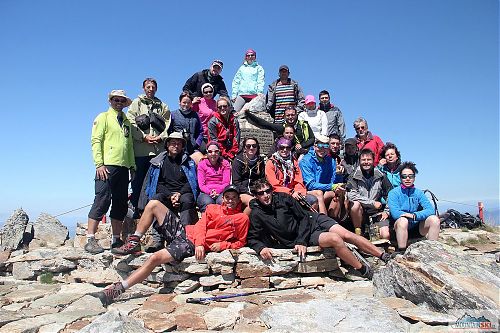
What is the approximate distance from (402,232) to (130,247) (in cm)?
544

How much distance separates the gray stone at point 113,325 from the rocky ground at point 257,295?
1 cm

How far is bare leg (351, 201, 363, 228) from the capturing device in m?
8.04

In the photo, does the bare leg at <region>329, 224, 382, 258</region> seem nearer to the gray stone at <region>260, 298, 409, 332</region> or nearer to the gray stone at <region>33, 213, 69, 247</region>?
the gray stone at <region>260, 298, 409, 332</region>

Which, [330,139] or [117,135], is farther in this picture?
[330,139]

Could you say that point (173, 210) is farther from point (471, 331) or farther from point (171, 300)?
point (471, 331)

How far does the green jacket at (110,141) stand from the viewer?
7633 millimetres

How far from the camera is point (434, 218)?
7.32 metres

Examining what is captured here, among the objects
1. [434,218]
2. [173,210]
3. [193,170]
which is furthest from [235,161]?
[434,218]

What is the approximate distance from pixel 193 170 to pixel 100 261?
9.18 ft

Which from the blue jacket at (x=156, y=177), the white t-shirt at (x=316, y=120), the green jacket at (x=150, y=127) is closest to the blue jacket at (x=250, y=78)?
the white t-shirt at (x=316, y=120)

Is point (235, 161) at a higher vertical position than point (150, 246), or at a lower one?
higher

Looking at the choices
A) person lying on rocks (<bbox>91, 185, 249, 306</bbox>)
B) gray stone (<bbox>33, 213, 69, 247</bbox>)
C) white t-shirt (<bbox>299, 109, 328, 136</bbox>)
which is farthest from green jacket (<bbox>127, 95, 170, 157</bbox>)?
gray stone (<bbox>33, 213, 69, 247</bbox>)

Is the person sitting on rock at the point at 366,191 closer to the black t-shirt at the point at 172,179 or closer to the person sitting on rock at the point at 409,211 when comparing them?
the person sitting on rock at the point at 409,211

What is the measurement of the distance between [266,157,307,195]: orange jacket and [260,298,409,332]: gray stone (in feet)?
10.2
